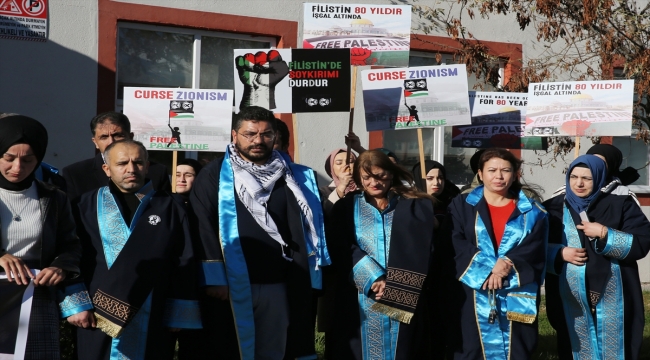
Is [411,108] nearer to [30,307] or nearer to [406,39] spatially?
[406,39]

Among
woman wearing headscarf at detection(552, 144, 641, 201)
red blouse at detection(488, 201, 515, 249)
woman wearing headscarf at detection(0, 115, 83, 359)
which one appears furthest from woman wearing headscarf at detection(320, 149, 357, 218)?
woman wearing headscarf at detection(0, 115, 83, 359)

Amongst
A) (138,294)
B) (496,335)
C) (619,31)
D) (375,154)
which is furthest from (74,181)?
(619,31)

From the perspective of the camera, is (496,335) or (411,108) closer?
(496,335)

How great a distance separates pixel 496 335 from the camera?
5.38m

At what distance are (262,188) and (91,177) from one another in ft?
3.61

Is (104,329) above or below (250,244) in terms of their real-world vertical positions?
below

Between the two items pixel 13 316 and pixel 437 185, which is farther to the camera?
pixel 437 185

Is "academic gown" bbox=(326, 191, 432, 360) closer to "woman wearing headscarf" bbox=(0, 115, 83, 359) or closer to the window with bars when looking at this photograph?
"woman wearing headscarf" bbox=(0, 115, 83, 359)

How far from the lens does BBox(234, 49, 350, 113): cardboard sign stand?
6441mm

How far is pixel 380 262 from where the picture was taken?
5.36m

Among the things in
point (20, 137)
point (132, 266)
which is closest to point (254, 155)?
point (132, 266)

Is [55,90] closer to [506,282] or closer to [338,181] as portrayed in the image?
[338,181]

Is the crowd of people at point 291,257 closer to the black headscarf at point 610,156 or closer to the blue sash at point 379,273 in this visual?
the blue sash at point 379,273

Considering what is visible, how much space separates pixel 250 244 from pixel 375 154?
3.50 feet
